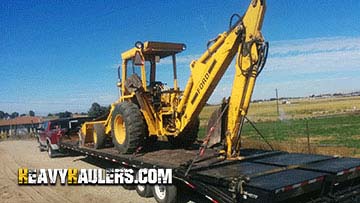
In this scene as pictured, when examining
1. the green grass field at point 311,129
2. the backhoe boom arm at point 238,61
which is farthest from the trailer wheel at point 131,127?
the backhoe boom arm at point 238,61

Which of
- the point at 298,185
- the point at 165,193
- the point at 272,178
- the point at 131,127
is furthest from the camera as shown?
the point at 131,127

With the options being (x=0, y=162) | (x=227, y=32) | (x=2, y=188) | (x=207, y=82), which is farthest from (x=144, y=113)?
(x=0, y=162)

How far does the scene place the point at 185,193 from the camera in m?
8.48

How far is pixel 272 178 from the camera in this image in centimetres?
580

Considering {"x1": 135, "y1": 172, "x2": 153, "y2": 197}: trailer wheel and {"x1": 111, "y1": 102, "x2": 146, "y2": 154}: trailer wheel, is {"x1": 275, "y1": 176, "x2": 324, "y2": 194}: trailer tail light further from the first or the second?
{"x1": 111, "y1": 102, "x2": 146, "y2": 154}: trailer wheel

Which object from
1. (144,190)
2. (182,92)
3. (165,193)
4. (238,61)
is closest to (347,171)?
(238,61)

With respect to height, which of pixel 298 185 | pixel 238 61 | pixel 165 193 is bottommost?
pixel 165 193

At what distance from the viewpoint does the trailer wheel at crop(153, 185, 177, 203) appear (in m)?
7.45

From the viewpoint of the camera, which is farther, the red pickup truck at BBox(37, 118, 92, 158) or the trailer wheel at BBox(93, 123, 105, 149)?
the red pickup truck at BBox(37, 118, 92, 158)

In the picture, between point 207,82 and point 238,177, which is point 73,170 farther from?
point 238,177

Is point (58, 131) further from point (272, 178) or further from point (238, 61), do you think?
point (272, 178)

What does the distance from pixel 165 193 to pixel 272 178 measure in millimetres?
2618

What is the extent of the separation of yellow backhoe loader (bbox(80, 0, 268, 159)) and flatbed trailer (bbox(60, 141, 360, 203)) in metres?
0.85

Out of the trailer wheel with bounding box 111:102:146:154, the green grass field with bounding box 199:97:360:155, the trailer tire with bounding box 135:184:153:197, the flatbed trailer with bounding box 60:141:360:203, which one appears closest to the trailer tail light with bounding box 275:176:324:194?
the flatbed trailer with bounding box 60:141:360:203
